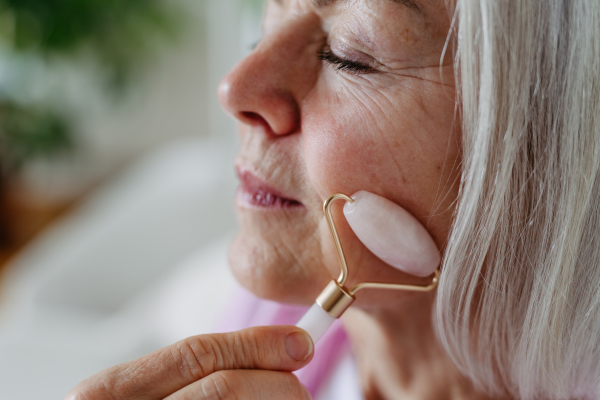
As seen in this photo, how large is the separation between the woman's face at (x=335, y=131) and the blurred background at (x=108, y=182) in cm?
30

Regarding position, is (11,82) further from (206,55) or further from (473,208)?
(473,208)

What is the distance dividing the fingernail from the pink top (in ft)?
1.14

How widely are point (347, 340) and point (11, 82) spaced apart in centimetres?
249

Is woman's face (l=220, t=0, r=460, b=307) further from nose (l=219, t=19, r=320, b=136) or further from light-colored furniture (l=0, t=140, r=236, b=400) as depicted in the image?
light-colored furniture (l=0, t=140, r=236, b=400)

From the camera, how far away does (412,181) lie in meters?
0.68

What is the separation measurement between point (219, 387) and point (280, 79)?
41 centimetres

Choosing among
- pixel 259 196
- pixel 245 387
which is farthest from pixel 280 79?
pixel 245 387

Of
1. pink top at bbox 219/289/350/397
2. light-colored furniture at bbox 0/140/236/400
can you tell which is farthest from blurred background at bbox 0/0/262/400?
pink top at bbox 219/289/350/397

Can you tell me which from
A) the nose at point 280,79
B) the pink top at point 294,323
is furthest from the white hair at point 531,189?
the pink top at point 294,323

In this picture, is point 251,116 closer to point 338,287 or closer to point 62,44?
point 338,287

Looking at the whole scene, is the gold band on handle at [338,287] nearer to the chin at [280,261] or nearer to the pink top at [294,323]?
the chin at [280,261]

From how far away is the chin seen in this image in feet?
2.54

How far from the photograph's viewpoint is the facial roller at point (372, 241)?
0.67 meters

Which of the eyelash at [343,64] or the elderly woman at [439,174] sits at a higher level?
the eyelash at [343,64]
